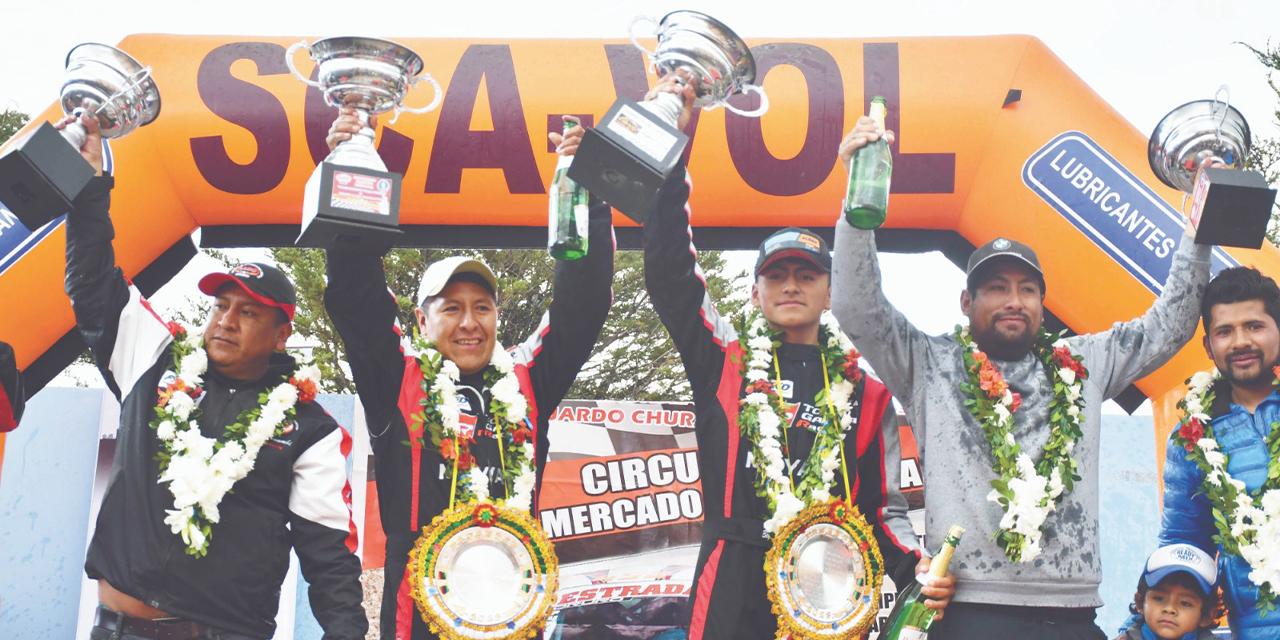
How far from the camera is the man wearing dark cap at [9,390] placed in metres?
3.57

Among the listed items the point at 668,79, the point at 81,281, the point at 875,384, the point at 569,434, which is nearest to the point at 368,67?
the point at 668,79

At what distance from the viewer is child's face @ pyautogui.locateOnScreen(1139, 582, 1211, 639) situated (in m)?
3.71

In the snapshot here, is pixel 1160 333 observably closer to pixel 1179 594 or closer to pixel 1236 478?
pixel 1236 478

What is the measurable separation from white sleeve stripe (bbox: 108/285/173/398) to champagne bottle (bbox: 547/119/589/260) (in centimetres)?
132

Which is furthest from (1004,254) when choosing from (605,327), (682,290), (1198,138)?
(605,327)

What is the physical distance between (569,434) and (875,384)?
4224mm

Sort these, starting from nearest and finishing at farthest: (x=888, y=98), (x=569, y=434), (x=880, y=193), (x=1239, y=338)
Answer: (x=880, y=193)
(x=1239, y=338)
(x=888, y=98)
(x=569, y=434)

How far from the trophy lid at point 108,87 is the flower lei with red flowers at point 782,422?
204 centimetres

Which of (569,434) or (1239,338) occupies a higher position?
(569,434)

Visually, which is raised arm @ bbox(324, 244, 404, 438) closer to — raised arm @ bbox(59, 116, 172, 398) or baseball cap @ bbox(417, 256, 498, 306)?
baseball cap @ bbox(417, 256, 498, 306)

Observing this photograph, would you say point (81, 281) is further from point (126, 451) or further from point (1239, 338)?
point (1239, 338)

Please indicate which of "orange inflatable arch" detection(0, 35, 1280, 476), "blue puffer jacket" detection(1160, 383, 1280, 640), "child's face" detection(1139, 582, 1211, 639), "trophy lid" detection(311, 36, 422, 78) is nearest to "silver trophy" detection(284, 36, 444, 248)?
"trophy lid" detection(311, 36, 422, 78)

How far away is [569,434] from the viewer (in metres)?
7.54

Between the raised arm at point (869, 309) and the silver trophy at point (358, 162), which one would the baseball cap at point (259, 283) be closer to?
the silver trophy at point (358, 162)
